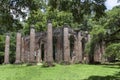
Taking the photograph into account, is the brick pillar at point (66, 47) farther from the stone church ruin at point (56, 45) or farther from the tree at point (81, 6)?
the tree at point (81, 6)

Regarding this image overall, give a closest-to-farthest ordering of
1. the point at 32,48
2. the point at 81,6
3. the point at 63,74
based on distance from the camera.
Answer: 1. the point at 81,6
2. the point at 63,74
3. the point at 32,48

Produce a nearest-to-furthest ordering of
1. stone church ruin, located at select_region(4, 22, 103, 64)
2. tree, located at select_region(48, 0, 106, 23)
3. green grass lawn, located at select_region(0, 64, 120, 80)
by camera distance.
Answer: tree, located at select_region(48, 0, 106, 23) → green grass lawn, located at select_region(0, 64, 120, 80) → stone church ruin, located at select_region(4, 22, 103, 64)

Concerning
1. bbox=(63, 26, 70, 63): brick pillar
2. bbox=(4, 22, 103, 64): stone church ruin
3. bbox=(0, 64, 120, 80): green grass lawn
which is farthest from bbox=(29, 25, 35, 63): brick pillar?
bbox=(0, 64, 120, 80): green grass lawn

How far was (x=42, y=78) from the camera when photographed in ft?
62.4

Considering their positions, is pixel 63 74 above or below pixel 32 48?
below

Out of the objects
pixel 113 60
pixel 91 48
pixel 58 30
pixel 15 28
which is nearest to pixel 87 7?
pixel 15 28

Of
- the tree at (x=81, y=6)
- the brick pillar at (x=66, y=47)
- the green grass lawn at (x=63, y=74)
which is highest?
the tree at (x=81, y=6)

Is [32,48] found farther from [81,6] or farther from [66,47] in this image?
[81,6]

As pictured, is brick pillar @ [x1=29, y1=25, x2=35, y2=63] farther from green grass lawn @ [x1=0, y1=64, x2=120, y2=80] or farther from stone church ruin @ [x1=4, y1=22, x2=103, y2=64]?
green grass lawn @ [x1=0, y1=64, x2=120, y2=80]


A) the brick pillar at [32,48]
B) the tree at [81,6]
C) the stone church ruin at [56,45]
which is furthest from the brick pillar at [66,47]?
the tree at [81,6]

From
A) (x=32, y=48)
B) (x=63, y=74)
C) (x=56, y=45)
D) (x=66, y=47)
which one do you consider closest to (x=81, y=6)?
(x=63, y=74)

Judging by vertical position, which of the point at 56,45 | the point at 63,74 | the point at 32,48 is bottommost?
the point at 63,74

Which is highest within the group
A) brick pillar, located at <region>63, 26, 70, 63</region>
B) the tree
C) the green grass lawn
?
the tree

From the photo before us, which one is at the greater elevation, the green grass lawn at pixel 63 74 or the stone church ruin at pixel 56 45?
the stone church ruin at pixel 56 45
